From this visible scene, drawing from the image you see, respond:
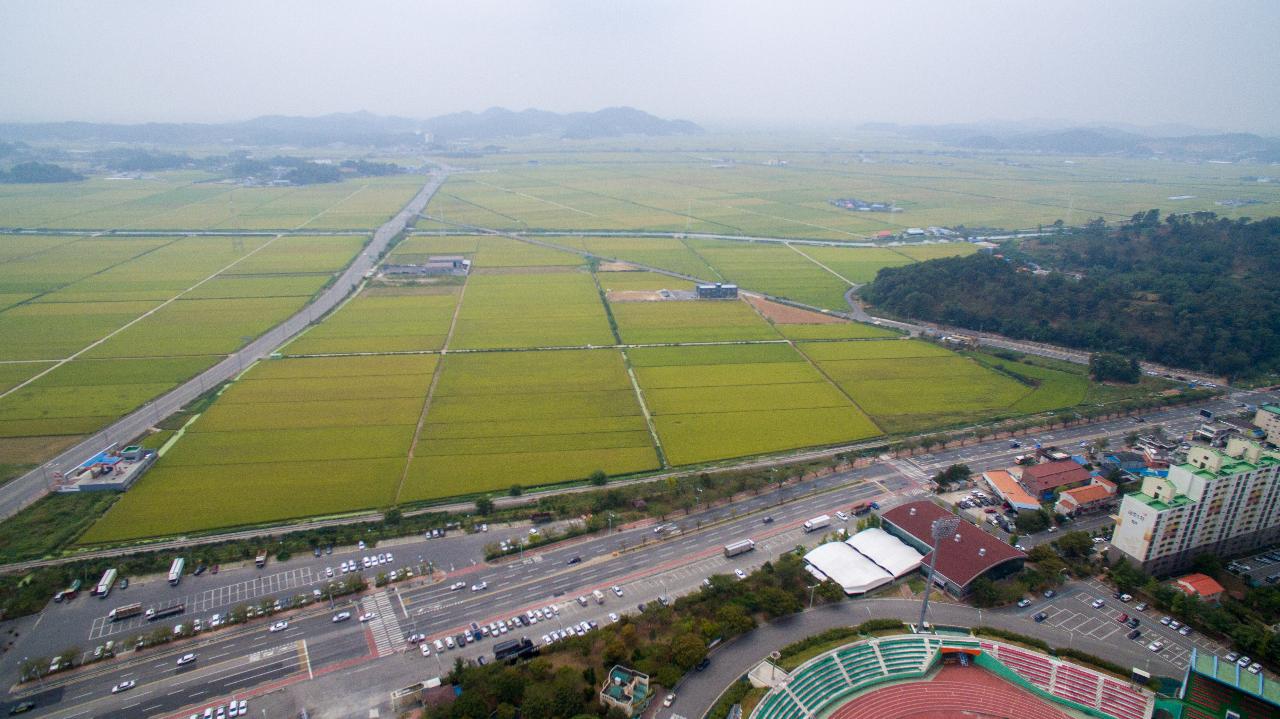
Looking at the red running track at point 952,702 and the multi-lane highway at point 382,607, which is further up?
the multi-lane highway at point 382,607

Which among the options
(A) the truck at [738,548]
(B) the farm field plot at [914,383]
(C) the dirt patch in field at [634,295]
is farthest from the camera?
(C) the dirt patch in field at [634,295]

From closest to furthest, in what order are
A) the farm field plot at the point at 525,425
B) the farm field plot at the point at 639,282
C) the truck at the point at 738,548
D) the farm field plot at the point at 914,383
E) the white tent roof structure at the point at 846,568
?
the white tent roof structure at the point at 846,568
the truck at the point at 738,548
the farm field plot at the point at 525,425
the farm field plot at the point at 914,383
the farm field plot at the point at 639,282

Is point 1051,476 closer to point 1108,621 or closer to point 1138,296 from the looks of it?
point 1108,621

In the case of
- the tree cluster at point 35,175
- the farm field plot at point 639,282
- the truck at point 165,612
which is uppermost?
the tree cluster at point 35,175

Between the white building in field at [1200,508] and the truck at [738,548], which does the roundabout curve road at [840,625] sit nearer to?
the truck at [738,548]

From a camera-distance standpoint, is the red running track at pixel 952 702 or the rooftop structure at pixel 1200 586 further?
the rooftop structure at pixel 1200 586

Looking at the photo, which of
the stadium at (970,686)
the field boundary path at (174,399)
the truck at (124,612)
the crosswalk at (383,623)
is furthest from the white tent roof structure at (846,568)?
the field boundary path at (174,399)

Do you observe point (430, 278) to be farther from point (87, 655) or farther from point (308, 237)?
point (87, 655)
